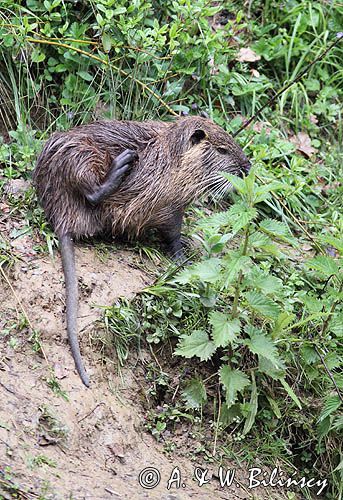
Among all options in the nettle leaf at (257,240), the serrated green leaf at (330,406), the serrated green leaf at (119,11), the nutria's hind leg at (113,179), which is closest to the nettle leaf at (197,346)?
the nettle leaf at (257,240)

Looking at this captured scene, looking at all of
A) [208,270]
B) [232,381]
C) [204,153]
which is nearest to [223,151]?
[204,153]

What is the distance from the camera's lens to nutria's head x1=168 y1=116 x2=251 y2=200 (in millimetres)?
4457

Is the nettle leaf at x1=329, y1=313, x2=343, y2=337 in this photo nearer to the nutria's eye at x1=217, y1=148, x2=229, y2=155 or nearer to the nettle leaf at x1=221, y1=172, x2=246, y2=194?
the nettle leaf at x1=221, y1=172, x2=246, y2=194

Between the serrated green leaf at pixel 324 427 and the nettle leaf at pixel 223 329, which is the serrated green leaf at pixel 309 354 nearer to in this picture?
the serrated green leaf at pixel 324 427

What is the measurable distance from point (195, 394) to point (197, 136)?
1435 millimetres

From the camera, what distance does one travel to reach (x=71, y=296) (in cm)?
391

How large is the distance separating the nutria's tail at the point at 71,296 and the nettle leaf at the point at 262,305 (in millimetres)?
806

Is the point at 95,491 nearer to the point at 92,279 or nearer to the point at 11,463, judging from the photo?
the point at 11,463

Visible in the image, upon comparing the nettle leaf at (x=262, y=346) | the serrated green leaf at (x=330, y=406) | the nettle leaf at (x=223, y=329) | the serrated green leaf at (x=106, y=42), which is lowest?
the serrated green leaf at (x=330, y=406)

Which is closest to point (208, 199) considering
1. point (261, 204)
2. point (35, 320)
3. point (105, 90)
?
point (261, 204)

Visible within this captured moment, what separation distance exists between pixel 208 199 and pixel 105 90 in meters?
0.91

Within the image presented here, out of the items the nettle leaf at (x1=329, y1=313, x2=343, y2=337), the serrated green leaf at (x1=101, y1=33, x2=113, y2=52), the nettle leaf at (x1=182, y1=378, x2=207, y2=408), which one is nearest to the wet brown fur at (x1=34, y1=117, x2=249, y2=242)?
the serrated green leaf at (x1=101, y1=33, x2=113, y2=52)

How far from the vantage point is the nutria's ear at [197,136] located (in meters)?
4.48

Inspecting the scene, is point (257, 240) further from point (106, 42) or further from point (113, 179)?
point (106, 42)
